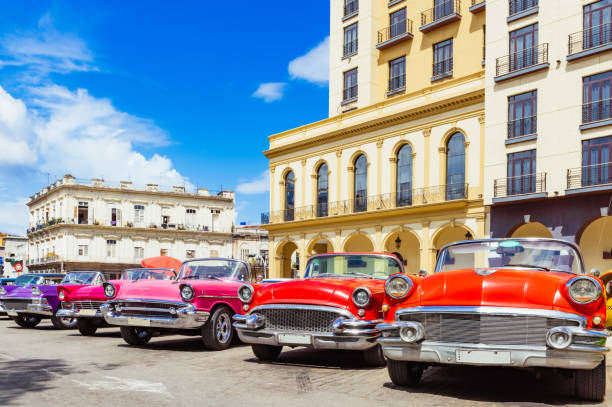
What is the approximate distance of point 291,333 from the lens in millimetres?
7910

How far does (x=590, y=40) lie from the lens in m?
23.0

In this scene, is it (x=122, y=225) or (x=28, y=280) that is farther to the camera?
(x=122, y=225)

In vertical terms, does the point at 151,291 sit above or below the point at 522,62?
below

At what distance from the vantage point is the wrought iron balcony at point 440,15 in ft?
99.1

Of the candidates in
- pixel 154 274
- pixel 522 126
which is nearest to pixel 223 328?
pixel 154 274

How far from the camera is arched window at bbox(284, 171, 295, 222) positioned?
3694 cm

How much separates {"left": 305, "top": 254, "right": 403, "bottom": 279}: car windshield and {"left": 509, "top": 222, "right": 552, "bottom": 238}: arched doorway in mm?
17078

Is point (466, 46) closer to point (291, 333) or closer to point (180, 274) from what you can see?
point (180, 274)

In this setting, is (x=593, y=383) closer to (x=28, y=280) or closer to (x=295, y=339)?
(x=295, y=339)

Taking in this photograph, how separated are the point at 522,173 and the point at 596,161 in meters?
3.07

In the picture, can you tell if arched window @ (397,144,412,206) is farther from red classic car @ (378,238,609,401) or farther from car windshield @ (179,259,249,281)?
red classic car @ (378,238,609,401)

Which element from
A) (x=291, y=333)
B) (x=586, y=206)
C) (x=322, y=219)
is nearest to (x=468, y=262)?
(x=291, y=333)

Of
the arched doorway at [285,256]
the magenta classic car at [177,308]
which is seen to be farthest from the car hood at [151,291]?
the arched doorway at [285,256]

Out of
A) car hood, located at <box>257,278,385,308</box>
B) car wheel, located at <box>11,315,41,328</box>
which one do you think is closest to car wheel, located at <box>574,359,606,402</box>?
car hood, located at <box>257,278,385,308</box>
